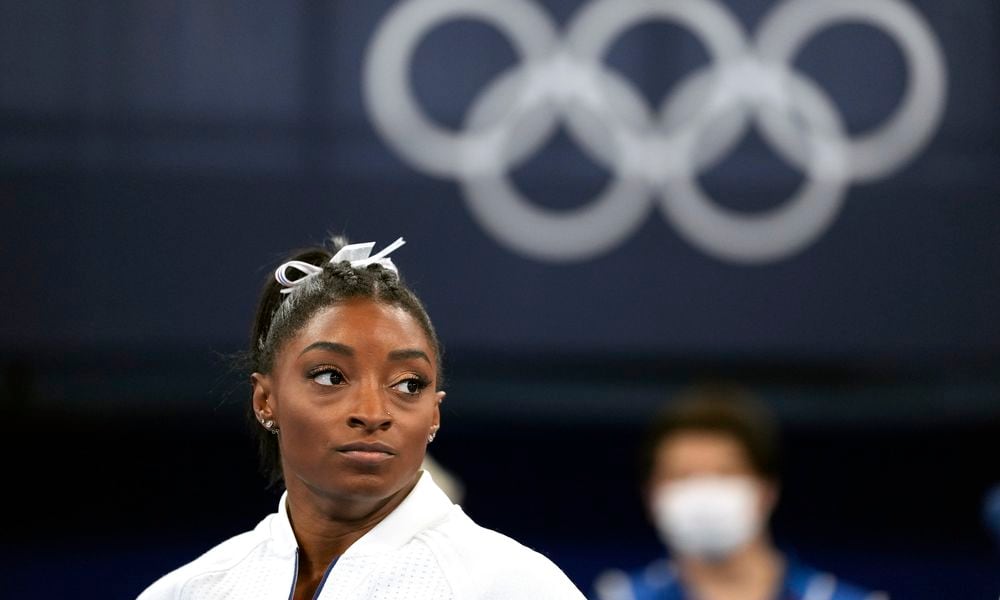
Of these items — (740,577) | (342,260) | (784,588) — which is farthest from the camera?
(740,577)

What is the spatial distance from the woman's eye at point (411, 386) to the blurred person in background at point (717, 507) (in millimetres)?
2235

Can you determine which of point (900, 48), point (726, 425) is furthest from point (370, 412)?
point (900, 48)

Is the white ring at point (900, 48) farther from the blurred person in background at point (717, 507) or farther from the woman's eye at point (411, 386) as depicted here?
the woman's eye at point (411, 386)

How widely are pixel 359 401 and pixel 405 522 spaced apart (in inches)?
7.4

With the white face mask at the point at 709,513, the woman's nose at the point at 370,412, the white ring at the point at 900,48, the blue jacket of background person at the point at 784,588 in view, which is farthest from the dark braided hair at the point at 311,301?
the white ring at the point at 900,48

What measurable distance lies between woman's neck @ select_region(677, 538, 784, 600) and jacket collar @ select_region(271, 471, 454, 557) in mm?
2282

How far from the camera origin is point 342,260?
2.25 m

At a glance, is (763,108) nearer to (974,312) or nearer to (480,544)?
(974,312)

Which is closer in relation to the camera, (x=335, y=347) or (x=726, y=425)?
(x=335, y=347)

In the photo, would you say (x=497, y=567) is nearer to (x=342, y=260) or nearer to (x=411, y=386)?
(x=411, y=386)

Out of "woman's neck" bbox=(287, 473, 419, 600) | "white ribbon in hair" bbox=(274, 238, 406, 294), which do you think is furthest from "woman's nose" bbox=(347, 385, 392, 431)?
"white ribbon in hair" bbox=(274, 238, 406, 294)

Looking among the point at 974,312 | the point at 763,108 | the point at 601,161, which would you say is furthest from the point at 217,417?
the point at 974,312

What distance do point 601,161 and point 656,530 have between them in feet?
6.18

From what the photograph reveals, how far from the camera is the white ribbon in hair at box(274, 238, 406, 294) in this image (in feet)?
7.32
